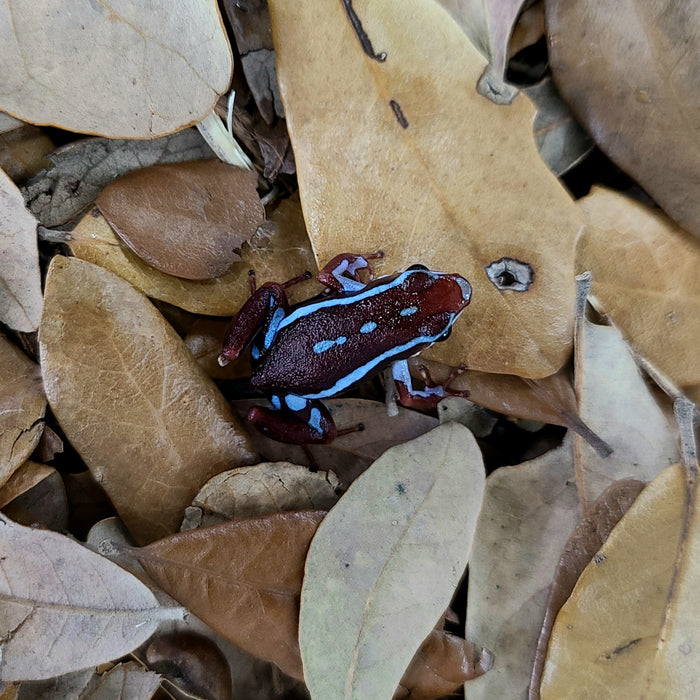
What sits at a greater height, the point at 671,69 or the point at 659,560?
the point at 671,69

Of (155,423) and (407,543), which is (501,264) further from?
(155,423)

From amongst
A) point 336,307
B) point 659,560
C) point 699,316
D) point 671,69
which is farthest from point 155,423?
point 671,69

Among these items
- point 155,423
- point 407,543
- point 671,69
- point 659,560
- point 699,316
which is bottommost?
point 659,560

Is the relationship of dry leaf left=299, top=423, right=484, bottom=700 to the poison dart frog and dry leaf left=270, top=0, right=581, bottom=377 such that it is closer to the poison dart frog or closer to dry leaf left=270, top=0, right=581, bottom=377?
the poison dart frog

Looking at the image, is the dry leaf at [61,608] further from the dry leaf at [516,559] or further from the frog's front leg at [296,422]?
the dry leaf at [516,559]

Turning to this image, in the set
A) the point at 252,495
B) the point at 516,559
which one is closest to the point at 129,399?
A: the point at 252,495
